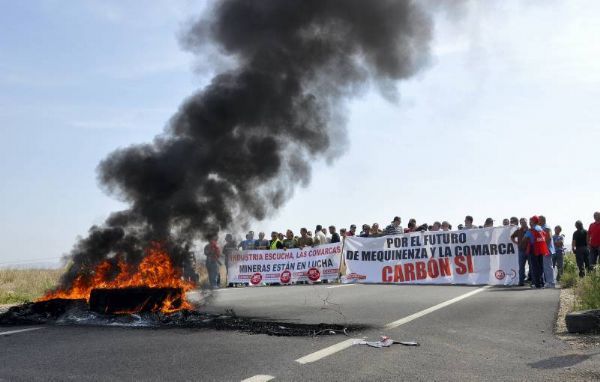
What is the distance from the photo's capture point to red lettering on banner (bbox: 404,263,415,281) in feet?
56.6

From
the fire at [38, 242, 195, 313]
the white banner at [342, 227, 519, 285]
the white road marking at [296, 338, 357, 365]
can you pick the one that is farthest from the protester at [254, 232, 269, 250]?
the white road marking at [296, 338, 357, 365]

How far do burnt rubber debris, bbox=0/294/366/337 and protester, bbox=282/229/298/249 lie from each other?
32.5 ft

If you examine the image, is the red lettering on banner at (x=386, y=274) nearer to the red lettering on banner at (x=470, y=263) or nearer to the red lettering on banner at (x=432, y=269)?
the red lettering on banner at (x=432, y=269)

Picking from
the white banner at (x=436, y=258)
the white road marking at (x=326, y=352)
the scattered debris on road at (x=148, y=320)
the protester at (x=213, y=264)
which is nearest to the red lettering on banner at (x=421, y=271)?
the white banner at (x=436, y=258)

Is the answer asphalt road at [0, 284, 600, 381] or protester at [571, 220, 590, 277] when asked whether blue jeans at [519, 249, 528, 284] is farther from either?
asphalt road at [0, 284, 600, 381]

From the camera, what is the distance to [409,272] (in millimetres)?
17344

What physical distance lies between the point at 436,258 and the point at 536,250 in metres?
3.15

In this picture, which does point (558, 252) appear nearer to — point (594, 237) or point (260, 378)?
point (594, 237)

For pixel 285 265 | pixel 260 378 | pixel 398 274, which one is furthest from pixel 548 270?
pixel 260 378

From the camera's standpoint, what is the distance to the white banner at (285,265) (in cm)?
1853

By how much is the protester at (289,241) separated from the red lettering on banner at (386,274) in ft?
9.60

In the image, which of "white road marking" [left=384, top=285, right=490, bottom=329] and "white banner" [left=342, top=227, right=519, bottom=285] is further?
"white banner" [left=342, top=227, right=519, bottom=285]

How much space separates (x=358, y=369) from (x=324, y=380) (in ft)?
1.63

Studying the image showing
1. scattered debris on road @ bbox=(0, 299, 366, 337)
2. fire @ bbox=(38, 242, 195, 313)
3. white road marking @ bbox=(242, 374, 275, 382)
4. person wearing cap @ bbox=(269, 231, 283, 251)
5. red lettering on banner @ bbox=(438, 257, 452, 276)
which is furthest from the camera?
person wearing cap @ bbox=(269, 231, 283, 251)
